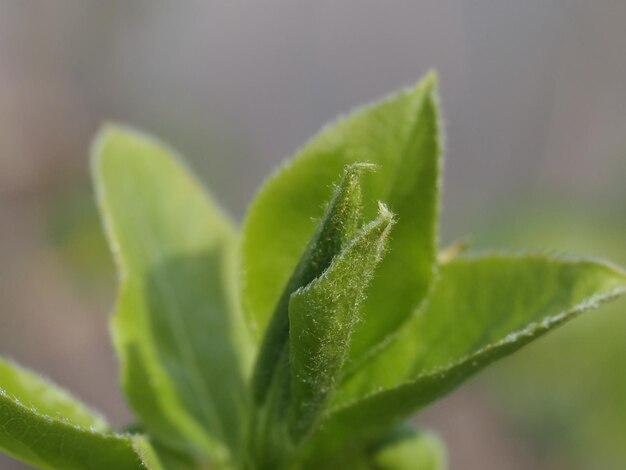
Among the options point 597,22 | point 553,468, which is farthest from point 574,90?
point 553,468

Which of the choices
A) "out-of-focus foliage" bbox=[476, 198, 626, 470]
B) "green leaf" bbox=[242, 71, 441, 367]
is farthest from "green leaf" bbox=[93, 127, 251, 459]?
"out-of-focus foliage" bbox=[476, 198, 626, 470]

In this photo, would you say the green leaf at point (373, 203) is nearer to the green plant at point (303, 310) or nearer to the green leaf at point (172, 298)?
the green plant at point (303, 310)

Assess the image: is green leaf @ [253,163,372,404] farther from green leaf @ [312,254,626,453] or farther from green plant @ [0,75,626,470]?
green leaf @ [312,254,626,453]

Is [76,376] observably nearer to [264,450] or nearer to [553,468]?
[553,468]

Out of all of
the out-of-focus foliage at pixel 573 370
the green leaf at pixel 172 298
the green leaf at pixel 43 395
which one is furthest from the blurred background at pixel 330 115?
the green leaf at pixel 43 395

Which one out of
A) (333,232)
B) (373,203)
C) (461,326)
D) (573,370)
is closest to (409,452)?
(461,326)

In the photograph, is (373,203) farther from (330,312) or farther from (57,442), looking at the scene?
(57,442)
